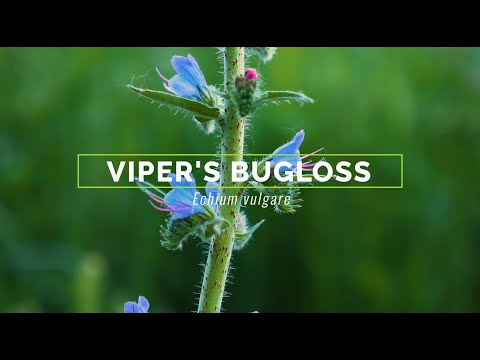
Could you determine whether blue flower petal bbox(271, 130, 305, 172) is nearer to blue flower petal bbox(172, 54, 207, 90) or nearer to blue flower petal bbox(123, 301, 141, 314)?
blue flower petal bbox(172, 54, 207, 90)

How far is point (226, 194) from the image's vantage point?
184cm

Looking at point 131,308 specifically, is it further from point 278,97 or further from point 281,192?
point 278,97

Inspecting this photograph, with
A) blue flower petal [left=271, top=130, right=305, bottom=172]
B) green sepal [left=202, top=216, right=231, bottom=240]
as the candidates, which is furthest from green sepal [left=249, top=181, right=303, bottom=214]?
green sepal [left=202, top=216, right=231, bottom=240]

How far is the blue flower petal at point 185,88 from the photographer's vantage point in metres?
1.88

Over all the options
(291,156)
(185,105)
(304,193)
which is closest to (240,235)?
(291,156)

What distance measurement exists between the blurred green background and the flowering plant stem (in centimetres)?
193

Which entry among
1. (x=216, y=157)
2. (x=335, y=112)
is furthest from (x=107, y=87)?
(x=216, y=157)

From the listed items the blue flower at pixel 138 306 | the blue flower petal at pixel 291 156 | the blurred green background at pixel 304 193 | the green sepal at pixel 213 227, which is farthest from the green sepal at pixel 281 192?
the blurred green background at pixel 304 193

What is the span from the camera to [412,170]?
435cm

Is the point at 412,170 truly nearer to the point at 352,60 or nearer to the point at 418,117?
the point at 418,117

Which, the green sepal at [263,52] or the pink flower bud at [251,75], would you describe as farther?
the green sepal at [263,52]

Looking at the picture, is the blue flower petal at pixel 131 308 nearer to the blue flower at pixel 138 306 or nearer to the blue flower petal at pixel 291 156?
the blue flower at pixel 138 306

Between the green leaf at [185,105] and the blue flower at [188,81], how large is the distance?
94 millimetres

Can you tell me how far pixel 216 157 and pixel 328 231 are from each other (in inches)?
92.3
